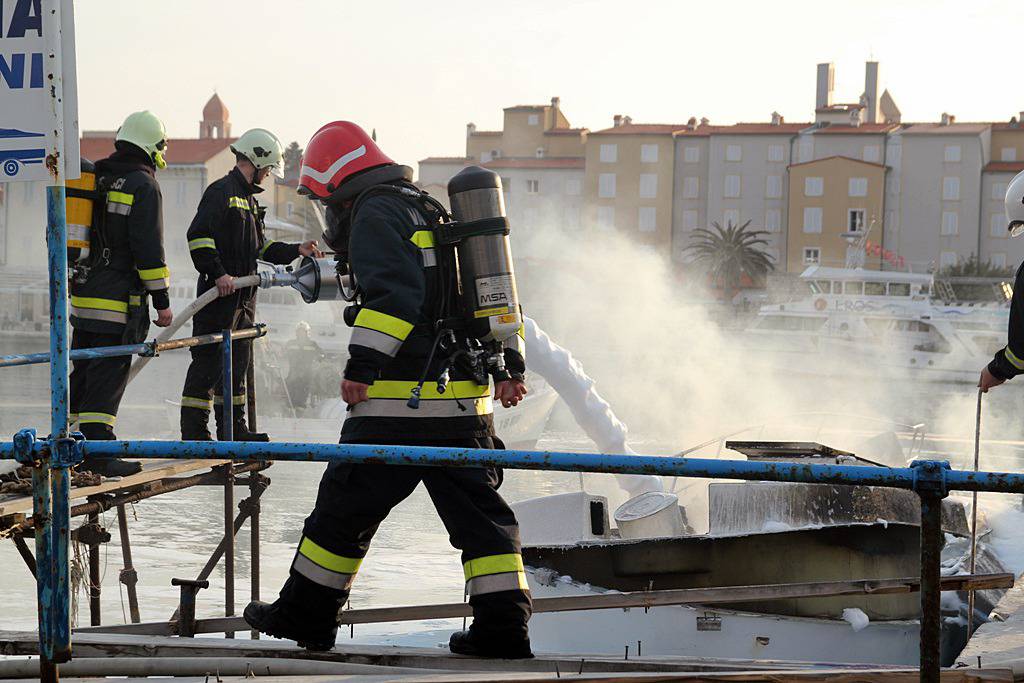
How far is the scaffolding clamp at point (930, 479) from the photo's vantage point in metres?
2.68

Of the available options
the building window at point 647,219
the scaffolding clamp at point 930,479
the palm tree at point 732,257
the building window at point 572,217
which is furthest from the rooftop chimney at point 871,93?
the scaffolding clamp at point 930,479

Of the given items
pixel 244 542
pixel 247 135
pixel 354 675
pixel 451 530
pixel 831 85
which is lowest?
pixel 244 542

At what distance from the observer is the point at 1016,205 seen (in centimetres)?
619

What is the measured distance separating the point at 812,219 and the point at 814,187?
200cm

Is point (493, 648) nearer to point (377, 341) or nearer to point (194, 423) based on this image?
point (377, 341)

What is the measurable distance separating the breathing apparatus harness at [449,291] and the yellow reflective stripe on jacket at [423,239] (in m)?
0.03

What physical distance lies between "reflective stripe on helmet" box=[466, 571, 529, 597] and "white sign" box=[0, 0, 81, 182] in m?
1.85

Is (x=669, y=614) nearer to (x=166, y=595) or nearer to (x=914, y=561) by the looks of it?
(x=914, y=561)

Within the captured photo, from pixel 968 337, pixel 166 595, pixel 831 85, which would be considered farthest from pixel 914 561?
pixel 831 85

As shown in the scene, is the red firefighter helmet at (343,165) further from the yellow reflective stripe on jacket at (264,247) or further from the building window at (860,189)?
the building window at (860,189)

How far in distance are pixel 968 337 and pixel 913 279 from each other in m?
3.06

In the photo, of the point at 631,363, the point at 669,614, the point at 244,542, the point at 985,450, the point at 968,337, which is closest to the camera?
the point at 669,614

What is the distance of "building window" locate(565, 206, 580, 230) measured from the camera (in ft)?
275

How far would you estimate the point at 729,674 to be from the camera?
336cm
